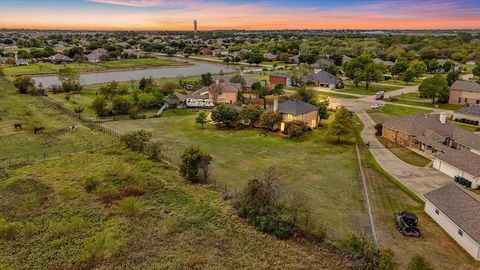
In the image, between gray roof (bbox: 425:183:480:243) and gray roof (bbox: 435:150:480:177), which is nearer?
gray roof (bbox: 425:183:480:243)

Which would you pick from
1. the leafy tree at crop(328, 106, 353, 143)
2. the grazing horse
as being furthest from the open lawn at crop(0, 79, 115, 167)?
Result: the leafy tree at crop(328, 106, 353, 143)

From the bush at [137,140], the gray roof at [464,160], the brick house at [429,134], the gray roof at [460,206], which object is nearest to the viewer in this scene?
the gray roof at [460,206]

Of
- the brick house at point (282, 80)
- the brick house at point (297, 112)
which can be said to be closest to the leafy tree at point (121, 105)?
the brick house at point (297, 112)

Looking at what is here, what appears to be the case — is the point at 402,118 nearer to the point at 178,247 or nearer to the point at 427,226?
the point at 427,226

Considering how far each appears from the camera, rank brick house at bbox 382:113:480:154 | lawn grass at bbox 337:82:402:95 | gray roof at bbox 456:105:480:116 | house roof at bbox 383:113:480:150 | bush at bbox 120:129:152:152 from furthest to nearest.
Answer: lawn grass at bbox 337:82:402:95 < gray roof at bbox 456:105:480:116 < house roof at bbox 383:113:480:150 < brick house at bbox 382:113:480:154 < bush at bbox 120:129:152:152

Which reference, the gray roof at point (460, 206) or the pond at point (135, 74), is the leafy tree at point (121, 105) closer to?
the pond at point (135, 74)

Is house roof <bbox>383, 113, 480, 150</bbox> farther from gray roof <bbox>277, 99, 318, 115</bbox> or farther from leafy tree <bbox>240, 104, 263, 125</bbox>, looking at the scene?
leafy tree <bbox>240, 104, 263, 125</bbox>
